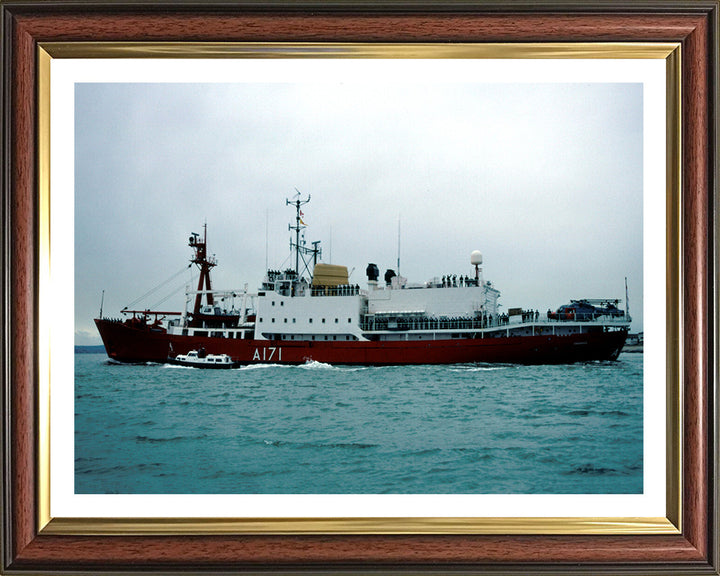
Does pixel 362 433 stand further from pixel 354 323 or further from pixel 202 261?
pixel 354 323

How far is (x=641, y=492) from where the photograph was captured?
1.73 m

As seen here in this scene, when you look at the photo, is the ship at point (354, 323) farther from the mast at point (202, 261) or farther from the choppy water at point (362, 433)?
the choppy water at point (362, 433)

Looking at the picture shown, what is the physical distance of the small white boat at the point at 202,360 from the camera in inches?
93.5

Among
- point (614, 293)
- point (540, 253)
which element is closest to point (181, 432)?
point (540, 253)

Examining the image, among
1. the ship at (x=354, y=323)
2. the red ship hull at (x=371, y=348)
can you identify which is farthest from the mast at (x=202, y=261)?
the red ship hull at (x=371, y=348)

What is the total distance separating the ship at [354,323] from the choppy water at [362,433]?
119 mm

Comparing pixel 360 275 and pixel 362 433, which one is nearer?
pixel 362 433

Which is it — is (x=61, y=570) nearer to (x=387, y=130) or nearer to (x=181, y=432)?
(x=181, y=432)

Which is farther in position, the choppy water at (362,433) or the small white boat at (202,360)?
the small white boat at (202,360)

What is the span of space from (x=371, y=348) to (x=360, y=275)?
1.88 feet

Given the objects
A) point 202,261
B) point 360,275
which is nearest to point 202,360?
point 202,261

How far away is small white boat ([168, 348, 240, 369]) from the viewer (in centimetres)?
238

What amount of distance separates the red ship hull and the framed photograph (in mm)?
21

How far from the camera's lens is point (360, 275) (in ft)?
7.69
